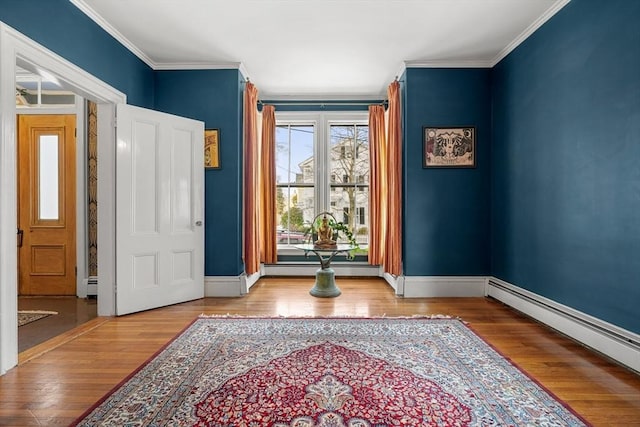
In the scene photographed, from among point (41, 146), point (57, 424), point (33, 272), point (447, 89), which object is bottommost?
point (57, 424)

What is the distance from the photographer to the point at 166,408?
184 cm

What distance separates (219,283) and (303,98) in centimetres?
302

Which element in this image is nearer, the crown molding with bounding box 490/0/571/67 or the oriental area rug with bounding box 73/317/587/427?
the oriental area rug with bounding box 73/317/587/427

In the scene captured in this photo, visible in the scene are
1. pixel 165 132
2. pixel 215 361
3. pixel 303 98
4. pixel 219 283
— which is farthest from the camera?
pixel 303 98

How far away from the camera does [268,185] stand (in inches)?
203

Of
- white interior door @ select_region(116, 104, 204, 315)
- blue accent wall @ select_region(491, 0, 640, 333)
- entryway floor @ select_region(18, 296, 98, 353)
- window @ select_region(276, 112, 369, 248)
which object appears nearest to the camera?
blue accent wall @ select_region(491, 0, 640, 333)

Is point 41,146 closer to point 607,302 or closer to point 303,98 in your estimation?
point 303,98

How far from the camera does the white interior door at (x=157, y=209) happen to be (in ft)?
11.4

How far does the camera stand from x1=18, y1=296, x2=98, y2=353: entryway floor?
2.87 m

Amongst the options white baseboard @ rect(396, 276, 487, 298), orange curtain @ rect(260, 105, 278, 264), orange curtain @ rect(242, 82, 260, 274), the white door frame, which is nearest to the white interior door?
orange curtain @ rect(242, 82, 260, 274)

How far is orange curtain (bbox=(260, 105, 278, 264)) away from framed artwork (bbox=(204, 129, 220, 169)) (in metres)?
1.05

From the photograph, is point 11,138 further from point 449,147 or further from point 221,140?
point 449,147

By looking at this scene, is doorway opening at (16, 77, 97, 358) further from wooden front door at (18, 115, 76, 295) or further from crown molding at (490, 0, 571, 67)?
crown molding at (490, 0, 571, 67)

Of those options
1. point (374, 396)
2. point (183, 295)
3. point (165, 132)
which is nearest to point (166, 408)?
point (374, 396)
